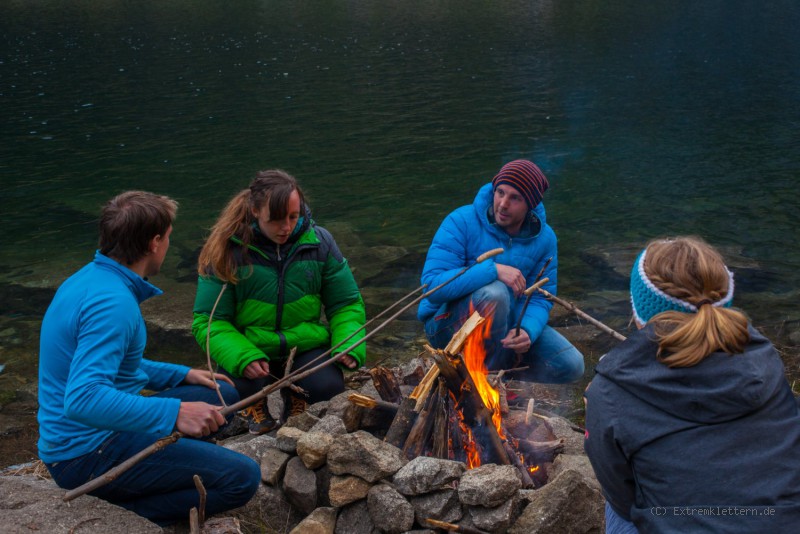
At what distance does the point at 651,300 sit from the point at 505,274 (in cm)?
243

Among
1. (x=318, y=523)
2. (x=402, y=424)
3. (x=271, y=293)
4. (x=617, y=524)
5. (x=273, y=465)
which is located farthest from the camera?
(x=271, y=293)

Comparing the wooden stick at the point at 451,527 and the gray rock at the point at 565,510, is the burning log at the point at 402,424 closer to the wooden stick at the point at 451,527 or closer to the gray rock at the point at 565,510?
the wooden stick at the point at 451,527

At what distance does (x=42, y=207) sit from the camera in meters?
14.2

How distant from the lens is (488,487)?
3635 millimetres

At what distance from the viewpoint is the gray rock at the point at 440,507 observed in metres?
3.74

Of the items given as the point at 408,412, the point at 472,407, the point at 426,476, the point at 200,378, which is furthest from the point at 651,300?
the point at 200,378

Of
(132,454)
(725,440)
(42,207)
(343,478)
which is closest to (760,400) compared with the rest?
(725,440)

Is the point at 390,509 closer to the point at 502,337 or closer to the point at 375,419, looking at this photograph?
the point at 375,419

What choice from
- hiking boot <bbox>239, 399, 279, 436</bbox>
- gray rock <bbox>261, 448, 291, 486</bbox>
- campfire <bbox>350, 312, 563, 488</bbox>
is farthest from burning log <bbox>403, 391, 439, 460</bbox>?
hiking boot <bbox>239, 399, 279, 436</bbox>

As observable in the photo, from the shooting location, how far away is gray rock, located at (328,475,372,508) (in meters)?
3.89

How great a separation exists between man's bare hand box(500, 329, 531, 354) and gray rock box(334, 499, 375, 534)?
171 cm

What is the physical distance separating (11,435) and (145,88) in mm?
19789

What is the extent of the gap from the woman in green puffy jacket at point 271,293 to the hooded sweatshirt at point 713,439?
8.42ft

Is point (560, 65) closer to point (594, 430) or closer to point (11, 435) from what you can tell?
point (11, 435)
